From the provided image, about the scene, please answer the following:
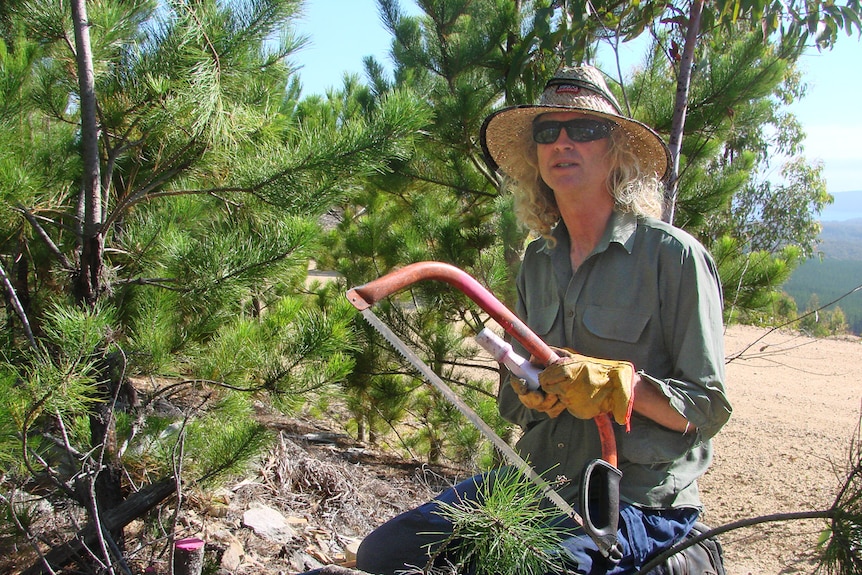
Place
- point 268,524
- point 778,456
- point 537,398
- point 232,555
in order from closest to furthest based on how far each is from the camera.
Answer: point 537,398 → point 232,555 → point 268,524 → point 778,456

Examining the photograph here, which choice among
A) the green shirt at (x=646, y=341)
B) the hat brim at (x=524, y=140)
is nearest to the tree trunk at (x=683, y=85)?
the hat brim at (x=524, y=140)

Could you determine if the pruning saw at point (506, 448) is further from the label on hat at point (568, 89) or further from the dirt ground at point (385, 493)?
the label on hat at point (568, 89)

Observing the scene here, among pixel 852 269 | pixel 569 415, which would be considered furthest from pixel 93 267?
pixel 852 269

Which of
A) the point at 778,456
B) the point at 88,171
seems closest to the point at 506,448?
the point at 88,171

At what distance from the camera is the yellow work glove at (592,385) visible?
4.65 ft

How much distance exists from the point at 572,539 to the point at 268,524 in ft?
6.81

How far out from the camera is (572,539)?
146cm

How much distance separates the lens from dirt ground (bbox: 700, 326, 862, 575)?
369 cm

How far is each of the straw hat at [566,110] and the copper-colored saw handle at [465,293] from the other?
1.93 feet

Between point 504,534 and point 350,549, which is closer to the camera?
point 504,534

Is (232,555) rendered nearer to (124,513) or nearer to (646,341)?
(124,513)

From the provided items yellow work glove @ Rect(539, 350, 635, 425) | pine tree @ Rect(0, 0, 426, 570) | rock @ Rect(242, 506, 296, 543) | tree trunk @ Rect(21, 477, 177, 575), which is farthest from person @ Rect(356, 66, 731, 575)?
rock @ Rect(242, 506, 296, 543)

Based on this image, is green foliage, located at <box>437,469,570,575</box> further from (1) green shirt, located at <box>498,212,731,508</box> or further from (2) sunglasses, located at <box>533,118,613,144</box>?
(2) sunglasses, located at <box>533,118,613,144</box>

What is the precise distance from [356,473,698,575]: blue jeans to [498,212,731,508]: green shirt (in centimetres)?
4
